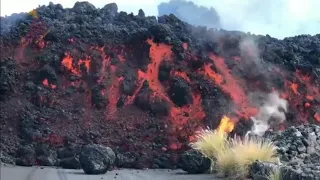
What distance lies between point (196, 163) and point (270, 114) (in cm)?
990

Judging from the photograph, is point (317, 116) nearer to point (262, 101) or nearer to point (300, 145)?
point (262, 101)

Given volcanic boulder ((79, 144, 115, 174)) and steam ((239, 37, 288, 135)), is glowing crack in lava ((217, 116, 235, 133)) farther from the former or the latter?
volcanic boulder ((79, 144, 115, 174))

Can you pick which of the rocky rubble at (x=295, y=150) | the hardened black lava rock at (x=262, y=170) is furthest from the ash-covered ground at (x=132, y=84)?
the hardened black lava rock at (x=262, y=170)

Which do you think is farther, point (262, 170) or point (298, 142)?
point (298, 142)

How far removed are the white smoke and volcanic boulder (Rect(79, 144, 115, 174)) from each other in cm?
930

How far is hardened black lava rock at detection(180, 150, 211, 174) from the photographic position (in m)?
15.6

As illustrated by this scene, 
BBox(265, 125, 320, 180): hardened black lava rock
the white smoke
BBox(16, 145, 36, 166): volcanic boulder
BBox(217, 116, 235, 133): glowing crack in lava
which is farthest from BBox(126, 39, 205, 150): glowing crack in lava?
BBox(265, 125, 320, 180): hardened black lava rock

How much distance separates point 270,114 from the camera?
24594mm

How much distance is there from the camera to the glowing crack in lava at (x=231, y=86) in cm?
2425

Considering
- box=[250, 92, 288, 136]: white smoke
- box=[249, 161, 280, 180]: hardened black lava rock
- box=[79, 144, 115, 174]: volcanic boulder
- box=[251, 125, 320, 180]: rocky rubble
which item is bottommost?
box=[79, 144, 115, 174]: volcanic boulder

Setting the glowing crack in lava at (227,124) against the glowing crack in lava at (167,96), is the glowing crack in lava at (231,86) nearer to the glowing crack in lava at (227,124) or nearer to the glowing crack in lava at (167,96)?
the glowing crack in lava at (227,124)

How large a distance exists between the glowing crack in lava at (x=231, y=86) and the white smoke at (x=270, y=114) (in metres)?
0.39

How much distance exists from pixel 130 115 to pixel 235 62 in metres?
7.11

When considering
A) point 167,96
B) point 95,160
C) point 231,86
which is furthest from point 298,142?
point 231,86
